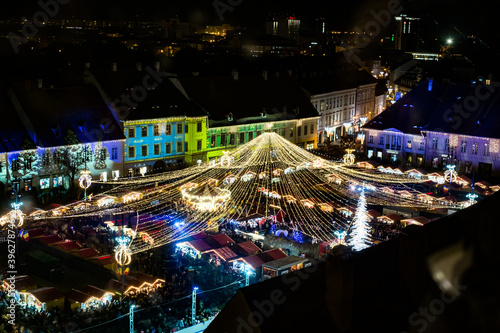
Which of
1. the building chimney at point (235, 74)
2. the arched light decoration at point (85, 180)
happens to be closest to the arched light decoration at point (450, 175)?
the building chimney at point (235, 74)

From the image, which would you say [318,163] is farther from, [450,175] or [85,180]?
[85,180]

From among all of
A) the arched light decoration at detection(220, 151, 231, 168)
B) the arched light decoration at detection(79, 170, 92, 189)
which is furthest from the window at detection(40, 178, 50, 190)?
the arched light decoration at detection(220, 151, 231, 168)

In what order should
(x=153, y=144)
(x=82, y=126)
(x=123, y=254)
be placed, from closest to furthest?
(x=123, y=254), (x=82, y=126), (x=153, y=144)

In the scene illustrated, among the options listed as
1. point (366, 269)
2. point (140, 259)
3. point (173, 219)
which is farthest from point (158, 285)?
point (366, 269)

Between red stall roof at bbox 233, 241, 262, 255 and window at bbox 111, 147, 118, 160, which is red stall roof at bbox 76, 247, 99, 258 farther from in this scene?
window at bbox 111, 147, 118, 160

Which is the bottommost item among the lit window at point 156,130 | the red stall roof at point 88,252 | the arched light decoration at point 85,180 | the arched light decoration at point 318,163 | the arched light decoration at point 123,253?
the red stall roof at point 88,252

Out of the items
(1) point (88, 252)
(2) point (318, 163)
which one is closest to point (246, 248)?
(1) point (88, 252)

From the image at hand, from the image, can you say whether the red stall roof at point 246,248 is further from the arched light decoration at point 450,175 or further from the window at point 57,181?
the arched light decoration at point 450,175

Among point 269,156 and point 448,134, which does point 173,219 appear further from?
point 448,134
